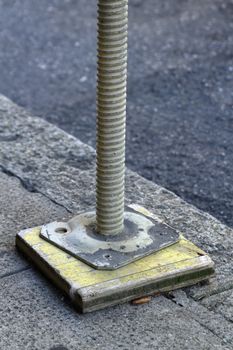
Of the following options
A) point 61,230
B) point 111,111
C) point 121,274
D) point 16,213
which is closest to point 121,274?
point 121,274

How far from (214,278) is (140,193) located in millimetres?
555

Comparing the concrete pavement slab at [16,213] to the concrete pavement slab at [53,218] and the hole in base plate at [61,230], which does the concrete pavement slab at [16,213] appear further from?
the hole in base plate at [61,230]

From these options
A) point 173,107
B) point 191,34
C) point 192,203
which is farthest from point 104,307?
point 191,34

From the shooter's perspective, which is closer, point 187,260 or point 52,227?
point 187,260

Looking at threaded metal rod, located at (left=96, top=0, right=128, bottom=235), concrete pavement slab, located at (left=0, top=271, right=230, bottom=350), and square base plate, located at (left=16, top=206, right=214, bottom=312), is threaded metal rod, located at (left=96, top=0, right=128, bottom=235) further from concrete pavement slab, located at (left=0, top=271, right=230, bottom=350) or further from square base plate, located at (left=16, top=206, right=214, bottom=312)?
concrete pavement slab, located at (left=0, top=271, right=230, bottom=350)

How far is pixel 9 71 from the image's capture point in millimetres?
4297

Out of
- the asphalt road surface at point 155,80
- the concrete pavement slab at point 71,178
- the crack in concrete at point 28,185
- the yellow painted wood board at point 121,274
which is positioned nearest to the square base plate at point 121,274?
the yellow painted wood board at point 121,274

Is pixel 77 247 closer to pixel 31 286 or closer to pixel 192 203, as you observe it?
pixel 31 286

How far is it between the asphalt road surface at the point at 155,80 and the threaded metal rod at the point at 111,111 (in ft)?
1.98

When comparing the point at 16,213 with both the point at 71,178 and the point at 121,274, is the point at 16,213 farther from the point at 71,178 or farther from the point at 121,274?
the point at 121,274

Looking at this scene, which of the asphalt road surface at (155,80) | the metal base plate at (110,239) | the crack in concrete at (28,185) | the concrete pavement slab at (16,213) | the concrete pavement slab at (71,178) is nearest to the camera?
the metal base plate at (110,239)

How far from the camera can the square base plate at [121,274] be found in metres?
2.10

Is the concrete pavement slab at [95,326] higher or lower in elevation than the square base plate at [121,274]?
lower

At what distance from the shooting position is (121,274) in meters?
2.15
